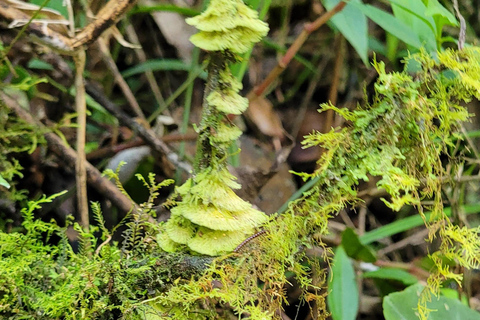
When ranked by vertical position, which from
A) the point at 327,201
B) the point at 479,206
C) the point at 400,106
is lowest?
the point at 479,206

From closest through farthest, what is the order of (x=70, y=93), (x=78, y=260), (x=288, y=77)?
(x=78, y=260) → (x=70, y=93) → (x=288, y=77)

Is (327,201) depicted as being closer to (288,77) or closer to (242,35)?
(242,35)

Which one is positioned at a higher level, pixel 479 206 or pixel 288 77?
pixel 288 77

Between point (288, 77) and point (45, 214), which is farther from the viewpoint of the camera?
point (288, 77)

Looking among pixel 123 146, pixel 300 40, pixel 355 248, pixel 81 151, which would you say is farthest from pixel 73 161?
pixel 355 248

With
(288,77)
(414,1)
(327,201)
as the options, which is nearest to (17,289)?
(327,201)

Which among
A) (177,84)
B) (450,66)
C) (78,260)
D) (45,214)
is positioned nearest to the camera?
(450,66)
